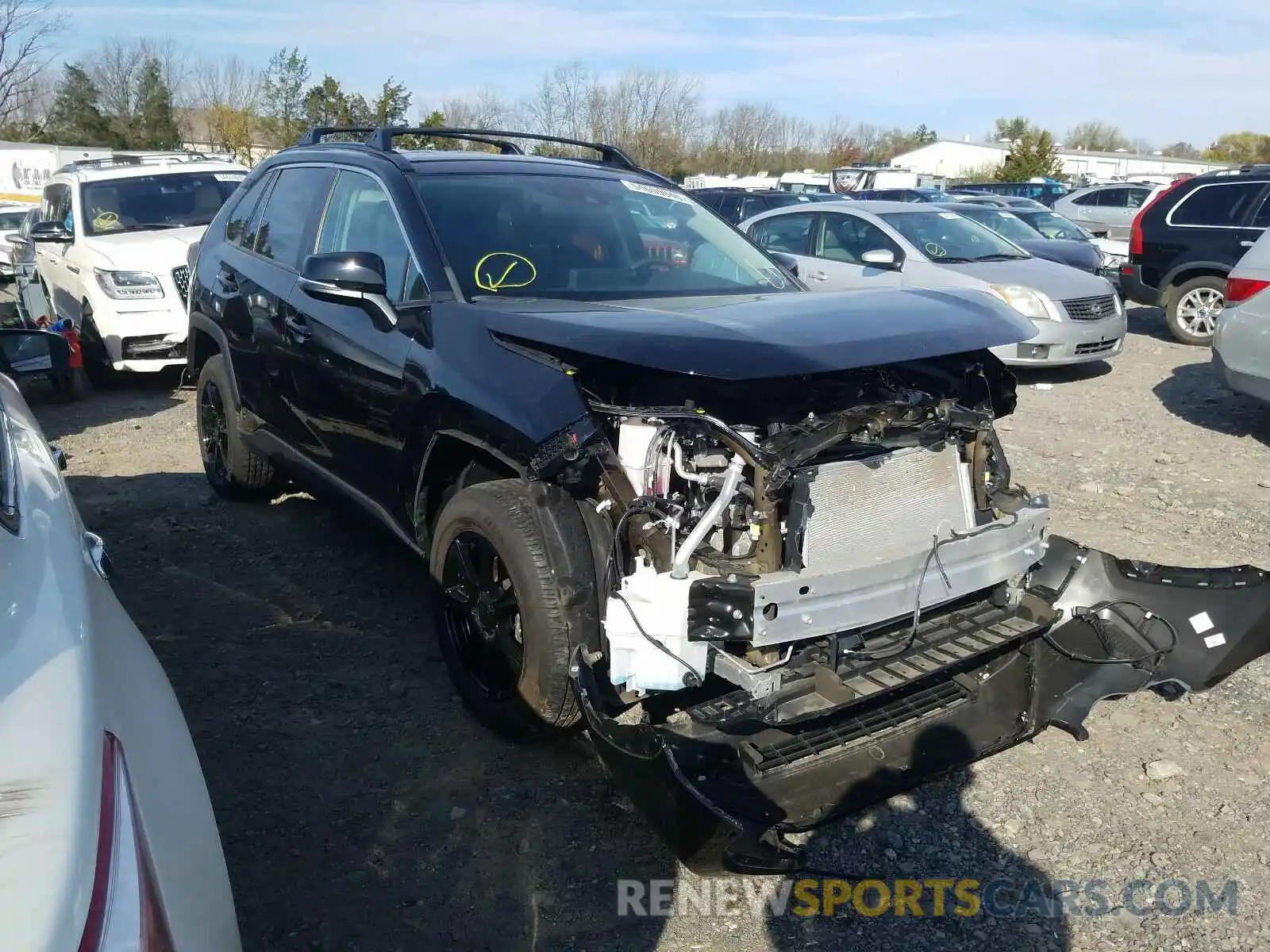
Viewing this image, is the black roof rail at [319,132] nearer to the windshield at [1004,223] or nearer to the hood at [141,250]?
the hood at [141,250]

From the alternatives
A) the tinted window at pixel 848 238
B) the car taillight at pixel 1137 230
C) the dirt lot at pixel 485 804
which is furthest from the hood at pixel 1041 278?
the dirt lot at pixel 485 804

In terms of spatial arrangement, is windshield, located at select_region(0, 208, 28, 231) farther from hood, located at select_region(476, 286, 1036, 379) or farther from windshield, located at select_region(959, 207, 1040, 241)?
hood, located at select_region(476, 286, 1036, 379)

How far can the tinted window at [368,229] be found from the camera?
386cm

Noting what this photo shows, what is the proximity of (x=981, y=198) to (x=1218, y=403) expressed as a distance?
1314 centimetres

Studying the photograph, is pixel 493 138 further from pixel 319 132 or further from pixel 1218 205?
pixel 1218 205

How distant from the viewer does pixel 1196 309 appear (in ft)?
38.3

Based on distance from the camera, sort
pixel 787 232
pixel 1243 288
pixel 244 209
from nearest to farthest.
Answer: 1. pixel 244 209
2. pixel 1243 288
3. pixel 787 232

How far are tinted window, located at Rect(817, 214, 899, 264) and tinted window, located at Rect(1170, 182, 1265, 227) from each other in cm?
408

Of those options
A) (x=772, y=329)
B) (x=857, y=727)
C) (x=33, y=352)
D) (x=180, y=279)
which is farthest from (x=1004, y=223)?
(x=33, y=352)

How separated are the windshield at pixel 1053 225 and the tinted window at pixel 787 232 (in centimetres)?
750

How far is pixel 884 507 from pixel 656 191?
2.20 meters

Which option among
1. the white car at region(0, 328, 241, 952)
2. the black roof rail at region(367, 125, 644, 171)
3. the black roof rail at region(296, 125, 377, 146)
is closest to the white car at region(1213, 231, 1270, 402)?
the black roof rail at region(367, 125, 644, 171)

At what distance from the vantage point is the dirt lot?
2.77 metres

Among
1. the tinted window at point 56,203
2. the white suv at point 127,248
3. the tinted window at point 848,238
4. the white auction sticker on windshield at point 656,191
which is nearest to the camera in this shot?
the white auction sticker on windshield at point 656,191
